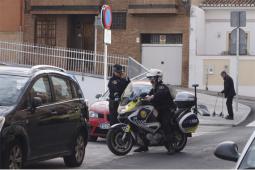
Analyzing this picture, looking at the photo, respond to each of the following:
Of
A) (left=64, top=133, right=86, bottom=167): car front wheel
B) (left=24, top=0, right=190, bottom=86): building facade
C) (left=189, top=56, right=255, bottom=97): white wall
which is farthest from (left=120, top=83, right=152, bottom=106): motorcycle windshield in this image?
(left=24, top=0, right=190, bottom=86): building facade

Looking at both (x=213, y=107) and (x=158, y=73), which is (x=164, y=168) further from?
(x=213, y=107)

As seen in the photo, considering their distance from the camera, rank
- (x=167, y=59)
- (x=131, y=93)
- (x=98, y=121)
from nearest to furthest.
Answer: (x=131, y=93) < (x=98, y=121) < (x=167, y=59)

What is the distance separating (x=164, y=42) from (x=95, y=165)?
2502cm

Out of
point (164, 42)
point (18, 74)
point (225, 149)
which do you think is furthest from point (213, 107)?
point (225, 149)

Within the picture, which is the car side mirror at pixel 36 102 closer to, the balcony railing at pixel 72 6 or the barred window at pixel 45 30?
the balcony railing at pixel 72 6

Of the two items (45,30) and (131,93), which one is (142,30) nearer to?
(45,30)

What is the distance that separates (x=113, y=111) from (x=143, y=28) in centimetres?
2036

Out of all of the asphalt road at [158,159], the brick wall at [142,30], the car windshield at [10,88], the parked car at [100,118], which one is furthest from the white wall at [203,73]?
the car windshield at [10,88]

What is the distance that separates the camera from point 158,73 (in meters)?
16.7

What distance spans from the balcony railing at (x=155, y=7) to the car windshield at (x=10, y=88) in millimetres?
25785

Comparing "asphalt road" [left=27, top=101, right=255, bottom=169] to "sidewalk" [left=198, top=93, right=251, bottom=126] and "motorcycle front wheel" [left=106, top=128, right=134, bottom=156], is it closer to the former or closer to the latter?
"motorcycle front wheel" [left=106, top=128, right=134, bottom=156]

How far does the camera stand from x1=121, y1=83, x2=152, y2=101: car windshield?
17.3 metres

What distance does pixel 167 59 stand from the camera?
127 feet

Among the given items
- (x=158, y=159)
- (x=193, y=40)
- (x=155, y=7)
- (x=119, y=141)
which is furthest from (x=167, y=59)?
(x=158, y=159)
